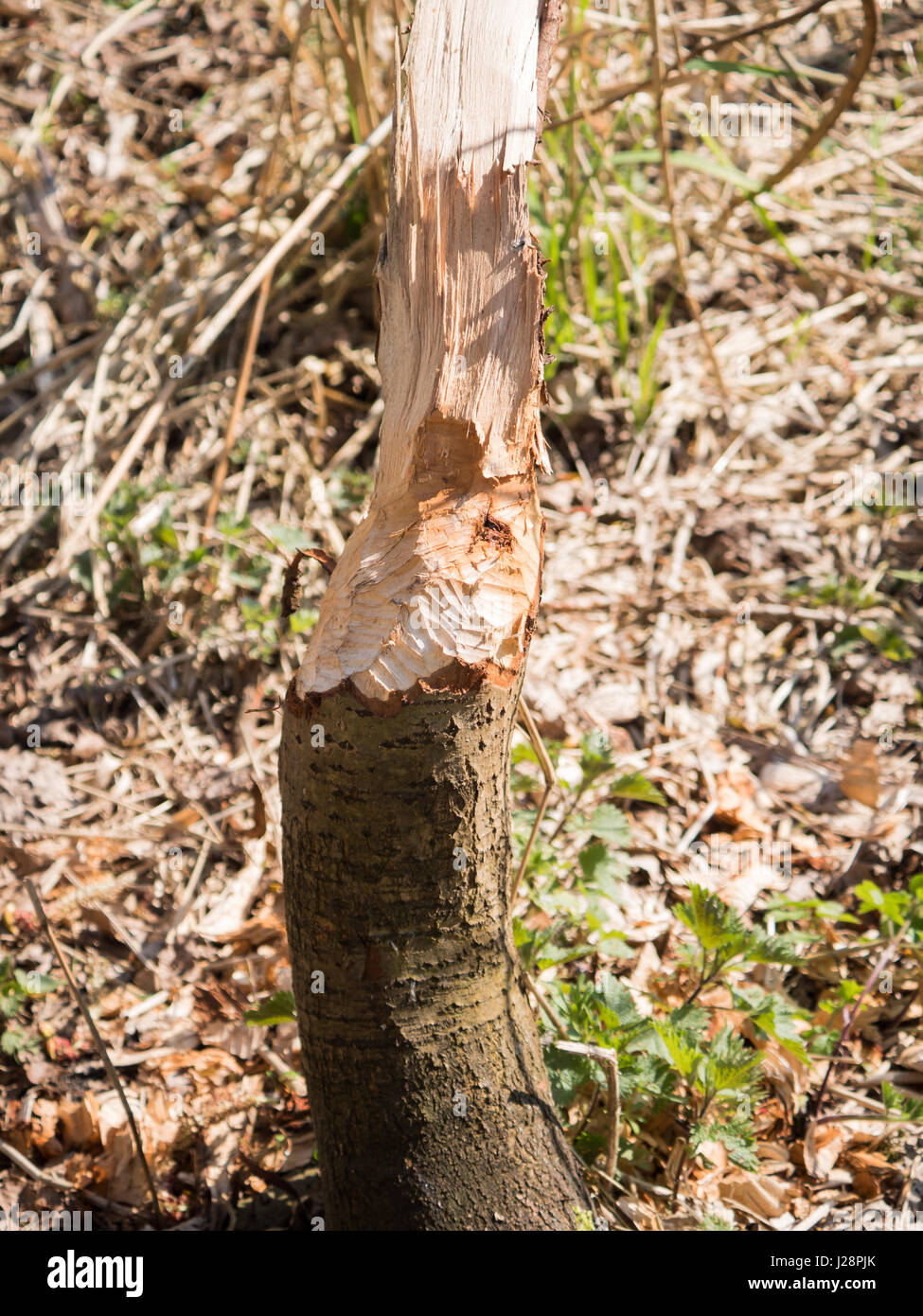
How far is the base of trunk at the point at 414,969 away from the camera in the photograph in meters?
1.33

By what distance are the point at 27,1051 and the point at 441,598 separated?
5.43ft

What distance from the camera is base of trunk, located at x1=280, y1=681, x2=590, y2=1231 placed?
133 centimetres

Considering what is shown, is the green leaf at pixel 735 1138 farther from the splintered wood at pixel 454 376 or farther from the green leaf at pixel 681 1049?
the splintered wood at pixel 454 376

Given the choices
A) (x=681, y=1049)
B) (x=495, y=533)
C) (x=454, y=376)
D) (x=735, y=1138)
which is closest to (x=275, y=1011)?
(x=681, y=1049)

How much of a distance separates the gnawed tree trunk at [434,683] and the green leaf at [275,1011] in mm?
206

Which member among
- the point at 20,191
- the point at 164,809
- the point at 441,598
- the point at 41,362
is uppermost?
the point at 20,191

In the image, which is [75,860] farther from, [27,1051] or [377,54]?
[377,54]

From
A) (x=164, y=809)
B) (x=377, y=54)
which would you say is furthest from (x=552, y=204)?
(x=164, y=809)

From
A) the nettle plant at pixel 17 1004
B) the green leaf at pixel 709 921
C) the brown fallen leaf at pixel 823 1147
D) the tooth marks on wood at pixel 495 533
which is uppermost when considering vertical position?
the tooth marks on wood at pixel 495 533

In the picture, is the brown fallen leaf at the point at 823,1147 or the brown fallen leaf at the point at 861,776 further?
the brown fallen leaf at the point at 861,776

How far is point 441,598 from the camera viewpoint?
1300 millimetres

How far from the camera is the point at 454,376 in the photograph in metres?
1.32

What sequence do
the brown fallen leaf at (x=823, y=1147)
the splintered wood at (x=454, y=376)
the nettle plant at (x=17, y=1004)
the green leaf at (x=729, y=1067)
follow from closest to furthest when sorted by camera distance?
the splintered wood at (x=454, y=376) < the green leaf at (x=729, y=1067) < the brown fallen leaf at (x=823, y=1147) < the nettle plant at (x=17, y=1004)

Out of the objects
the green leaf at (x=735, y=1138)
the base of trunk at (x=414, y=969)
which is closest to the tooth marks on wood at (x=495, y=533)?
the base of trunk at (x=414, y=969)
